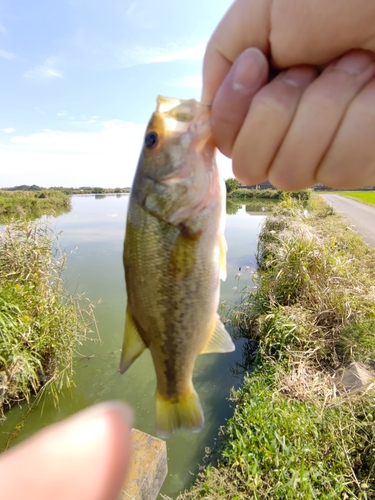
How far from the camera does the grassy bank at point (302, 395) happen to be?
3.25 m

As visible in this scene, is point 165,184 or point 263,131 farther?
point 165,184

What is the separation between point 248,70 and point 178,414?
165cm

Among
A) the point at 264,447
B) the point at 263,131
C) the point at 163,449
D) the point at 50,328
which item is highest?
the point at 263,131

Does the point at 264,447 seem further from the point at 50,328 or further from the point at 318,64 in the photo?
the point at 50,328

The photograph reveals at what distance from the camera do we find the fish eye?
158cm

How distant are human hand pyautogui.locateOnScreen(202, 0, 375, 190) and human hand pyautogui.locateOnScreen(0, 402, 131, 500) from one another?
118cm

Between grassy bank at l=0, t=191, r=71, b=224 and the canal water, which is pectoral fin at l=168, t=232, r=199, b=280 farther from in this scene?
grassy bank at l=0, t=191, r=71, b=224

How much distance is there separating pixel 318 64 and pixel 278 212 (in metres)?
11.5

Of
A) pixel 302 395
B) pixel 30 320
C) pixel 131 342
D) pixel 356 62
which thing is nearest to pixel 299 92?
pixel 356 62

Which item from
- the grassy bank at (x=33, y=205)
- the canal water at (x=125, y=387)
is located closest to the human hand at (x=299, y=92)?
the canal water at (x=125, y=387)

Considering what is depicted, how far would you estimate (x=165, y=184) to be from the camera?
158cm

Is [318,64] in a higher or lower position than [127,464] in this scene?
higher

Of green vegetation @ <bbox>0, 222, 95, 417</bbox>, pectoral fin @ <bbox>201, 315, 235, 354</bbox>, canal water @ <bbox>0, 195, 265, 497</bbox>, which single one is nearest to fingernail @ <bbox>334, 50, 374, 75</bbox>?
pectoral fin @ <bbox>201, 315, 235, 354</bbox>

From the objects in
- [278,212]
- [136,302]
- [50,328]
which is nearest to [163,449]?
[50,328]
